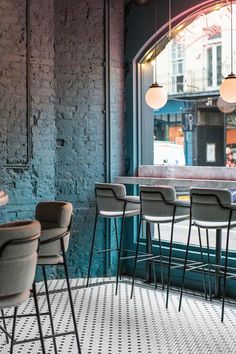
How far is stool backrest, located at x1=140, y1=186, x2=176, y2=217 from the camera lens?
4.53 meters

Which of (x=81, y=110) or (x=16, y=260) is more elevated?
(x=81, y=110)

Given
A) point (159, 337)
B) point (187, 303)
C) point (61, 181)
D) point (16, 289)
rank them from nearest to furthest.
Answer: point (16, 289) < point (159, 337) < point (187, 303) < point (61, 181)

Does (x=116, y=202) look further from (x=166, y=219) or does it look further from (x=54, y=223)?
(x=54, y=223)

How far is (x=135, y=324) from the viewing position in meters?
4.06

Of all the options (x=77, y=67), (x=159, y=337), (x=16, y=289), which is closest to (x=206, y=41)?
(x=77, y=67)

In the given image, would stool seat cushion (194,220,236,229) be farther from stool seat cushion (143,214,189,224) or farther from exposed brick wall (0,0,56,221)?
exposed brick wall (0,0,56,221)

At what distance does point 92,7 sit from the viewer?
562 centimetres

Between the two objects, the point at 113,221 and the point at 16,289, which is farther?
the point at 113,221

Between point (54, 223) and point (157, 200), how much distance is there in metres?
1.54

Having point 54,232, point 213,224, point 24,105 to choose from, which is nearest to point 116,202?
point 213,224

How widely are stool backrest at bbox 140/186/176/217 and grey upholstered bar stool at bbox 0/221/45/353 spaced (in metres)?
2.30

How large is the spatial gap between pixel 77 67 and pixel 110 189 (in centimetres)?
142

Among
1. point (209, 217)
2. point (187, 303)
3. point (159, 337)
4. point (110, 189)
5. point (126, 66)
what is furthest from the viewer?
point (126, 66)

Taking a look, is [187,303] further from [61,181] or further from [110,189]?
[61,181]
